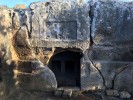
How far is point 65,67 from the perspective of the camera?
4.92 metres

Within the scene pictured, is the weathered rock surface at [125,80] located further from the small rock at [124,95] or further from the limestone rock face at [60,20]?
the limestone rock face at [60,20]

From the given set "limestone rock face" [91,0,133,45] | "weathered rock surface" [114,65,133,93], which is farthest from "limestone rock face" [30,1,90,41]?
"weathered rock surface" [114,65,133,93]

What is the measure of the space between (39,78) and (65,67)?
1.49 feet

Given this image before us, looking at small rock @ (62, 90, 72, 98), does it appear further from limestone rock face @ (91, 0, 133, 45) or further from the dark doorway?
limestone rock face @ (91, 0, 133, 45)

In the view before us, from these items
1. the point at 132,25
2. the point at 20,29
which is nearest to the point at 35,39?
the point at 20,29

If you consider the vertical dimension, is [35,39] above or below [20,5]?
below

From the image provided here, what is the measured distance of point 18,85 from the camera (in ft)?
15.6

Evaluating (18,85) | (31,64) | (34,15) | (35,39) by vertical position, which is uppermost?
(34,15)

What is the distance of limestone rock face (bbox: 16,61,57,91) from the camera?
183 inches

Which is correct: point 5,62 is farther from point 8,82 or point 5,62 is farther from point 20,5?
point 20,5

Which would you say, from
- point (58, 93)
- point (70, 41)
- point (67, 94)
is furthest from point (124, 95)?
point (70, 41)

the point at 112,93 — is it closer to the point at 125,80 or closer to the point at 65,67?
the point at 125,80

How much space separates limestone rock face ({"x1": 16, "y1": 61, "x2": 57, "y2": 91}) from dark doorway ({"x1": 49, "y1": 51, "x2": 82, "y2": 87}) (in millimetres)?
232

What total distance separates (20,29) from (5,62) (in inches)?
19.6
